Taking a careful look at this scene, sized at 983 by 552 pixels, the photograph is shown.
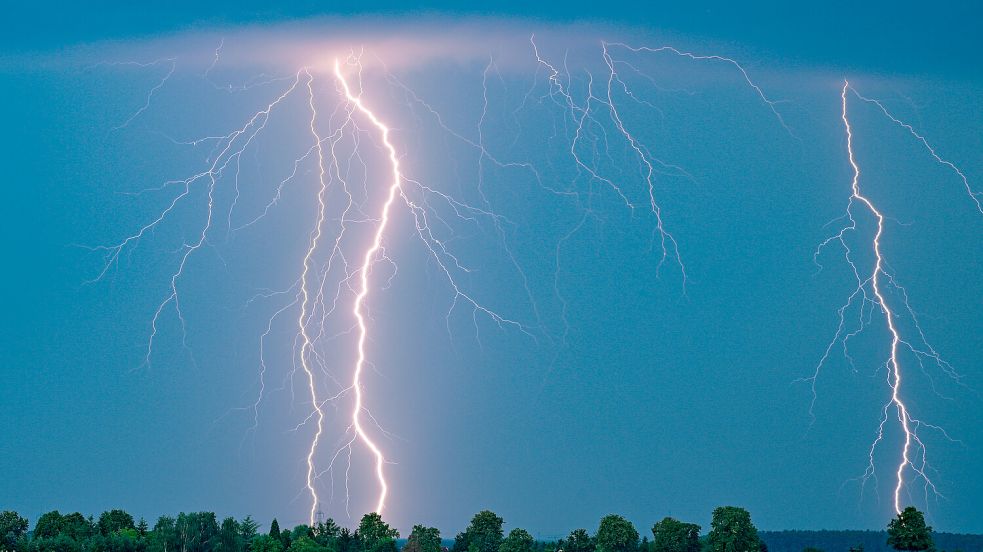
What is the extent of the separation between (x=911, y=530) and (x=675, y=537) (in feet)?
19.3

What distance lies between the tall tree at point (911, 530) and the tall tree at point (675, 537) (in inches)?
196

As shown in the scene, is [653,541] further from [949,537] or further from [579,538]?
[949,537]

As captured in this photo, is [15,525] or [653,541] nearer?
[653,541]

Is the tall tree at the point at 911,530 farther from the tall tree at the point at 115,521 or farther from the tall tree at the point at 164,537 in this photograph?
the tall tree at the point at 115,521

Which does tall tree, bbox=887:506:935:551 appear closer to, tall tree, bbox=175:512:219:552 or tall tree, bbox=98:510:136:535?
tall tree, bbox=175:512:219:552

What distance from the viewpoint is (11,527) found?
30.5 meters

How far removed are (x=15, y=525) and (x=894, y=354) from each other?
24.9m

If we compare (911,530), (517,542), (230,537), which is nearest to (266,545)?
(230,537)

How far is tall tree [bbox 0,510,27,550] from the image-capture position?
2978 centimetres

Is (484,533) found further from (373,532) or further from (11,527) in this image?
(11,527)

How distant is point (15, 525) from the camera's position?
3070 cm

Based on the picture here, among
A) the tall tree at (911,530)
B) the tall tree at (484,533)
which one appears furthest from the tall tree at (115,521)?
the tall tree at (911,530)

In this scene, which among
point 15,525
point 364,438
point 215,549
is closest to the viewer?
point 364,438

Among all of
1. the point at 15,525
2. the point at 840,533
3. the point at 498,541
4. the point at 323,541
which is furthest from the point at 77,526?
the point at 840,533
